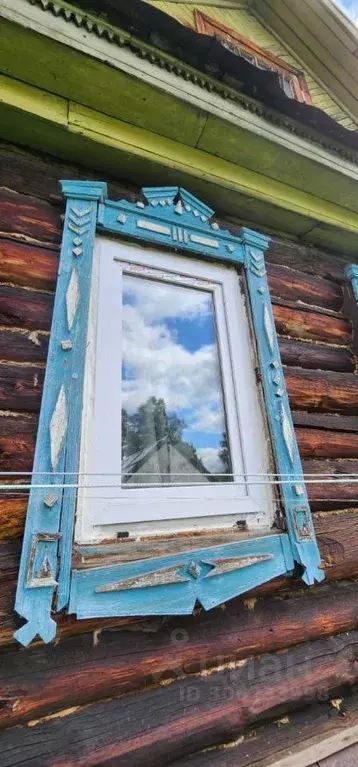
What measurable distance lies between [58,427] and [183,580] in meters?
0.57

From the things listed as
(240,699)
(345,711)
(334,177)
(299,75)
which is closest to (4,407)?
(240,699)

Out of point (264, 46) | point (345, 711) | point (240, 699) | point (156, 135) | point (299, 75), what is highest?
point (264, 46)

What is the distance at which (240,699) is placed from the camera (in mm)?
1059

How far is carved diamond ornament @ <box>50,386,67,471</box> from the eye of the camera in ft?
3.33

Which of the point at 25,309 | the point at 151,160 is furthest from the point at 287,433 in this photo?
the point at 151,160

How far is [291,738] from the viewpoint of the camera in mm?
1088

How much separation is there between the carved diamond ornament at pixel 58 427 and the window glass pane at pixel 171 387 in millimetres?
254

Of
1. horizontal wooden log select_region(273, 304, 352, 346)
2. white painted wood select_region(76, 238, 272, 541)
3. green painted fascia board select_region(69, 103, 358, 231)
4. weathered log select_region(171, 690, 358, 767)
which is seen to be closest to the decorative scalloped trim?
green painted fascia board select_region(69, 103, 358, 231)

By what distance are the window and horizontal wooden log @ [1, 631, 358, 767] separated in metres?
3.72

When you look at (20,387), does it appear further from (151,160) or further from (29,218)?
(151,160)

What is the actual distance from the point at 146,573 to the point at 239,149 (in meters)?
1.76

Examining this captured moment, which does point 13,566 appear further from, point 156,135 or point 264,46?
point 264,46

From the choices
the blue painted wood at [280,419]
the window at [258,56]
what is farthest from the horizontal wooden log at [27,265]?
the window at [258,56]

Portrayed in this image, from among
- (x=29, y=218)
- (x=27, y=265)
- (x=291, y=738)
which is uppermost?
(x=29, y=218)
